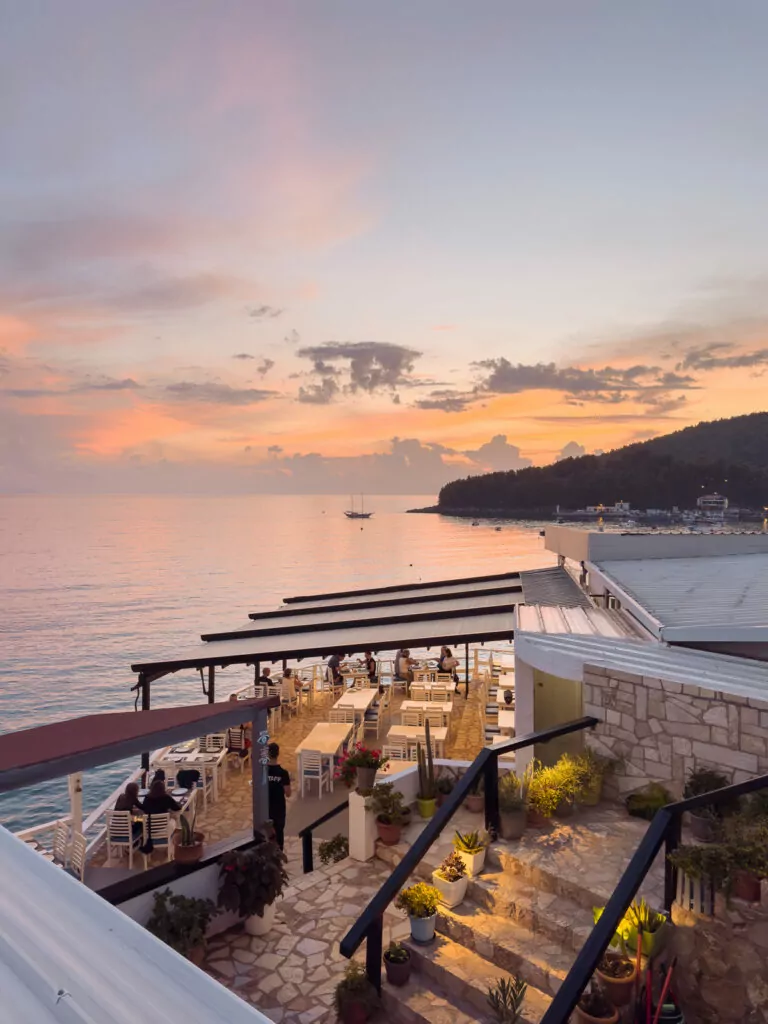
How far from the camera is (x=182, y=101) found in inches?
773

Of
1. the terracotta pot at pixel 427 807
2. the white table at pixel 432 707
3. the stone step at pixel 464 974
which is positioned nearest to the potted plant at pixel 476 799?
the terracotta pot at pixel 427 807

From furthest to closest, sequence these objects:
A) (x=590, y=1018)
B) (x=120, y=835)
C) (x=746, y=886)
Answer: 1. (x=120, y=835)
2. (x=746, y=886)
3. (x=590, y=1018)

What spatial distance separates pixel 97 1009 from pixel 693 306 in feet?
156

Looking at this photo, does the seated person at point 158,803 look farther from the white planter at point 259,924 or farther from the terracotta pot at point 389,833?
the terracotta pot at point 389,833

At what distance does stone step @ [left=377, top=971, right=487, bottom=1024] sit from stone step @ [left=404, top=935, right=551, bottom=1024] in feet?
0.20

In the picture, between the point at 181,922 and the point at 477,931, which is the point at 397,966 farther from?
the point at 181,922

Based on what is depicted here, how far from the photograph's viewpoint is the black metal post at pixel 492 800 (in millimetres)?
8273

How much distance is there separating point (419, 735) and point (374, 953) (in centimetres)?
789

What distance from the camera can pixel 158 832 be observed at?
34.2 ft

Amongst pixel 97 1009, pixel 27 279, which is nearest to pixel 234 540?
pixel 27 279

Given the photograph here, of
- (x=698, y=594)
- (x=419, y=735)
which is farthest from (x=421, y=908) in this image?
(x=698, y=594)

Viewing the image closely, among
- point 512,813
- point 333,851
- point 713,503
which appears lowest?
point 333,851

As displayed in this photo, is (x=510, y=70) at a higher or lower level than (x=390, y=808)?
higher

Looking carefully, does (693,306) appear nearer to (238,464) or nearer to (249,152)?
(249,152)
